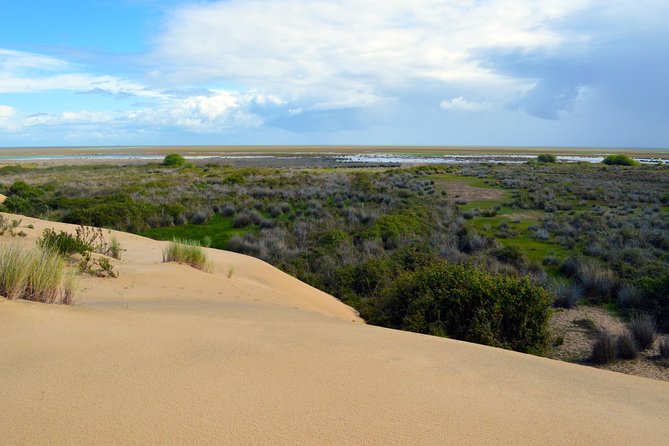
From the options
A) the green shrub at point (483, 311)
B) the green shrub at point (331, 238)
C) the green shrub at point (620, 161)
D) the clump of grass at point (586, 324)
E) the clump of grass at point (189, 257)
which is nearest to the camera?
the green shrub at point (483, 311)

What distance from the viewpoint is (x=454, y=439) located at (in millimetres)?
3459

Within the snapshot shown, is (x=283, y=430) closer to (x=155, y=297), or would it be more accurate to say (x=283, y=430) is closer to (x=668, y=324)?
(x=155, y=297)

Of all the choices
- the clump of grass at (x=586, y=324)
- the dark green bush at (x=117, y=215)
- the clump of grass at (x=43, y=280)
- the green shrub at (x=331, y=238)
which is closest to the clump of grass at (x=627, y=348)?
the clump of grass at (x=586, y=324)

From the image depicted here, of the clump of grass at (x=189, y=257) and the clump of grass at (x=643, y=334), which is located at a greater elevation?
the clump of grass at (x=189, y=257)

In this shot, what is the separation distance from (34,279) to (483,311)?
6284 millimetres

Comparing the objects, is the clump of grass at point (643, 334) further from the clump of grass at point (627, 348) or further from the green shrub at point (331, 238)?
the green shrub at point (331, 238)

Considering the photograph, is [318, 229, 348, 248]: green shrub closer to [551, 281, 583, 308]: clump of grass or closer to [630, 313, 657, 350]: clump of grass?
[551, 281, 583, 308]: clump of grass

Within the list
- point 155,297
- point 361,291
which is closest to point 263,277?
point 361,291

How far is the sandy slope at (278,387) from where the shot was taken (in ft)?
11.2

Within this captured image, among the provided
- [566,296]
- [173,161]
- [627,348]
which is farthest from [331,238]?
[173,161]

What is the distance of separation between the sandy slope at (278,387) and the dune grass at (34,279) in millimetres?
364

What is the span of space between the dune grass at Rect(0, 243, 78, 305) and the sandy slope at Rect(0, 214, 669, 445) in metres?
0.36

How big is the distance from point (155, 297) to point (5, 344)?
355 centimetres

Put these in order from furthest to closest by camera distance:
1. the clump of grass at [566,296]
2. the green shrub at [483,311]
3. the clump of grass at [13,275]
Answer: the clump of grass at [566,296] → the green shrub at [483,311] → the clump of grass at [13,275]
